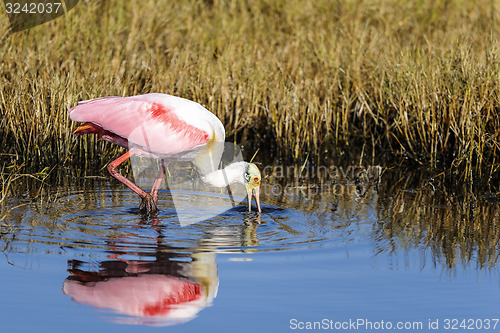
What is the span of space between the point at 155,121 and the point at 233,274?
7.40 ft

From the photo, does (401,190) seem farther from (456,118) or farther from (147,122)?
(147,122)

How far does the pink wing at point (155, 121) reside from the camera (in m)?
6.75

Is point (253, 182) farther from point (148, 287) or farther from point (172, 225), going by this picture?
point (148, 287)

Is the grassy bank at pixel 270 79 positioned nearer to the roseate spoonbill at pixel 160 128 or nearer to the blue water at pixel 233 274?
the roseate spoonbill at pixel 160 128

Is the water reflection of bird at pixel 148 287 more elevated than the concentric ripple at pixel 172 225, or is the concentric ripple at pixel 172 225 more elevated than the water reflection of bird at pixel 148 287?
the concentric ripple at pixel 172 225

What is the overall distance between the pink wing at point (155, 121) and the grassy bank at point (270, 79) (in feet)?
2.91

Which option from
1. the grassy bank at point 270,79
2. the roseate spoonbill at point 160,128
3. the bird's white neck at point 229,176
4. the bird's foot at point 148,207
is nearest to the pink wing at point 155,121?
→ the roseate spoonbill at point 160,128

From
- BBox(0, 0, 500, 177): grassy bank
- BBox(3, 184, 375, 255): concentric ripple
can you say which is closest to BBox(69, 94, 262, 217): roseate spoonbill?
BBox(3, 184, 375, 255): concentric ripple

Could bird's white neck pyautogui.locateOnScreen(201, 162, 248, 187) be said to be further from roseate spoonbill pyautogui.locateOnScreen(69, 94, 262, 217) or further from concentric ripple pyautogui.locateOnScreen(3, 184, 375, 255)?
concentric ripple pyautogui.locateOnScreen(3, 184, 375, 255)

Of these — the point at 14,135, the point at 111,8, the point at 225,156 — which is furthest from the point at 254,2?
the point at 14,135

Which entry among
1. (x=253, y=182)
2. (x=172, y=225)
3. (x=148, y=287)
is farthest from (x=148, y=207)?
(x=148, y=287)

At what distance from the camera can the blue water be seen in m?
4.27

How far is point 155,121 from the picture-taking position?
6840 mm

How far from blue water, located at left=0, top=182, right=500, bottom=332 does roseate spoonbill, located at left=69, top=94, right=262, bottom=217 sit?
587 mm
